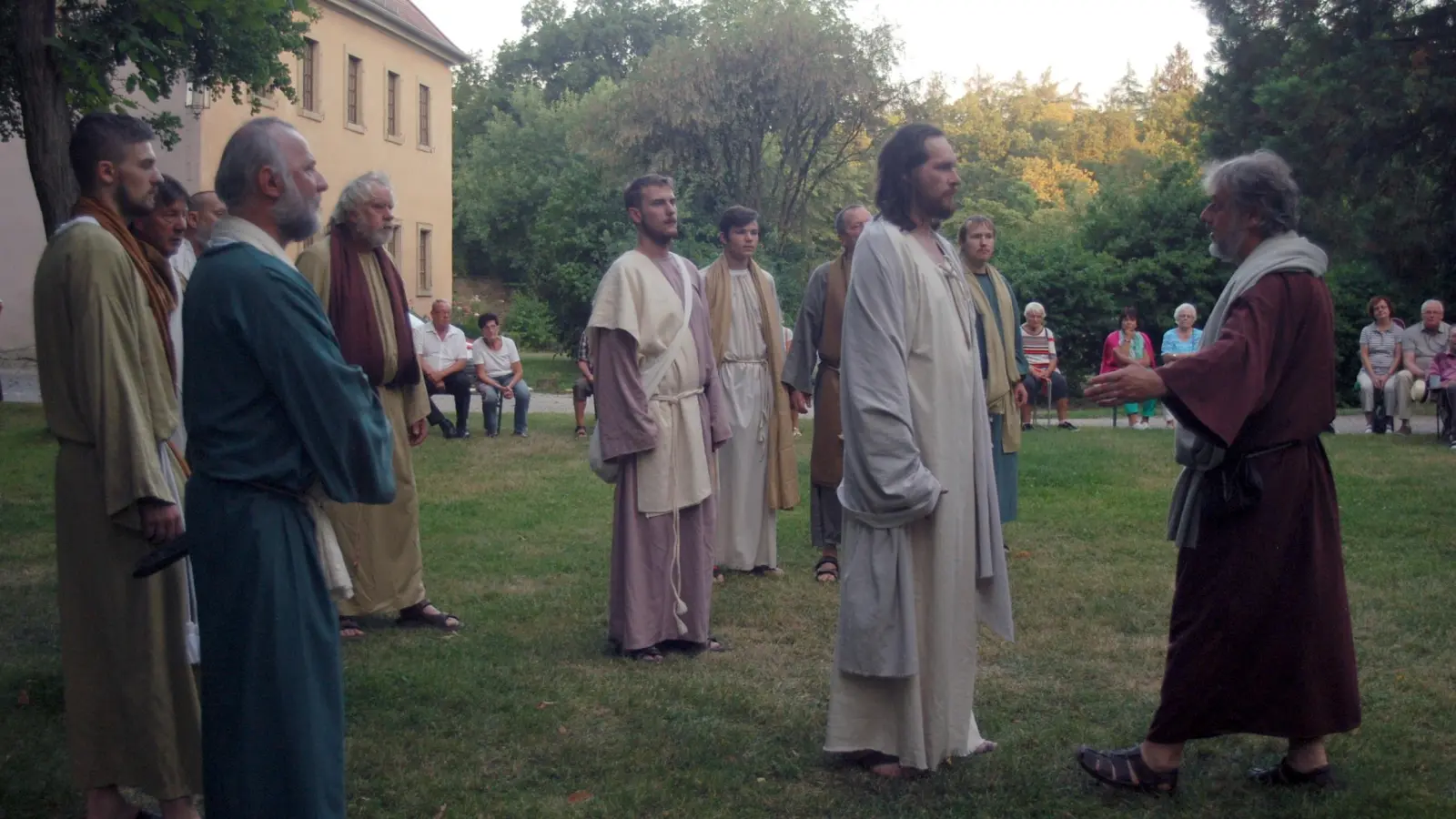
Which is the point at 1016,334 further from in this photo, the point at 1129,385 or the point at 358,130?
the point at 358,130

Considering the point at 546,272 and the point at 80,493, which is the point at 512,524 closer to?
the point at 80,493

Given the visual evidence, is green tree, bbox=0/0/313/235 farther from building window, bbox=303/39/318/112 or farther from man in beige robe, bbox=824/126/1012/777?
building window, bbox=303/39/318/112

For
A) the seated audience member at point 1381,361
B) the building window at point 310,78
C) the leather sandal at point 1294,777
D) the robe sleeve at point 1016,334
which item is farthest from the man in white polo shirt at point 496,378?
the building window at point 310,78

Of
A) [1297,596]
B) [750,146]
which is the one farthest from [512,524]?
[750,146]

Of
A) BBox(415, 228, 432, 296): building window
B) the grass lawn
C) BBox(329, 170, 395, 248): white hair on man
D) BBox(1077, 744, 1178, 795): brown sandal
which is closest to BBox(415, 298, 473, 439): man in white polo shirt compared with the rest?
the grass lawn

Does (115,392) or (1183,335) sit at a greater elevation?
(1183,335)

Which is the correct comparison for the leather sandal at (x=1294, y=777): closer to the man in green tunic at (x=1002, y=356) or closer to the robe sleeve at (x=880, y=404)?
the robe sleeve at (x=880, y=404)

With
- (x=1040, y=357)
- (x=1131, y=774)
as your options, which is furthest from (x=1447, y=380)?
(x=1131, y=774)

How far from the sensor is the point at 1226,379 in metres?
4.50

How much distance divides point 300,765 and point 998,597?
2507 millimetres

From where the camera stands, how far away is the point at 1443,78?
1953cm

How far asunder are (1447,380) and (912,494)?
1353cm

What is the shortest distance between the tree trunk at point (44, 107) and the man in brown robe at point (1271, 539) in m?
9.15

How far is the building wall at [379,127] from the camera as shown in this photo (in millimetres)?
33744
